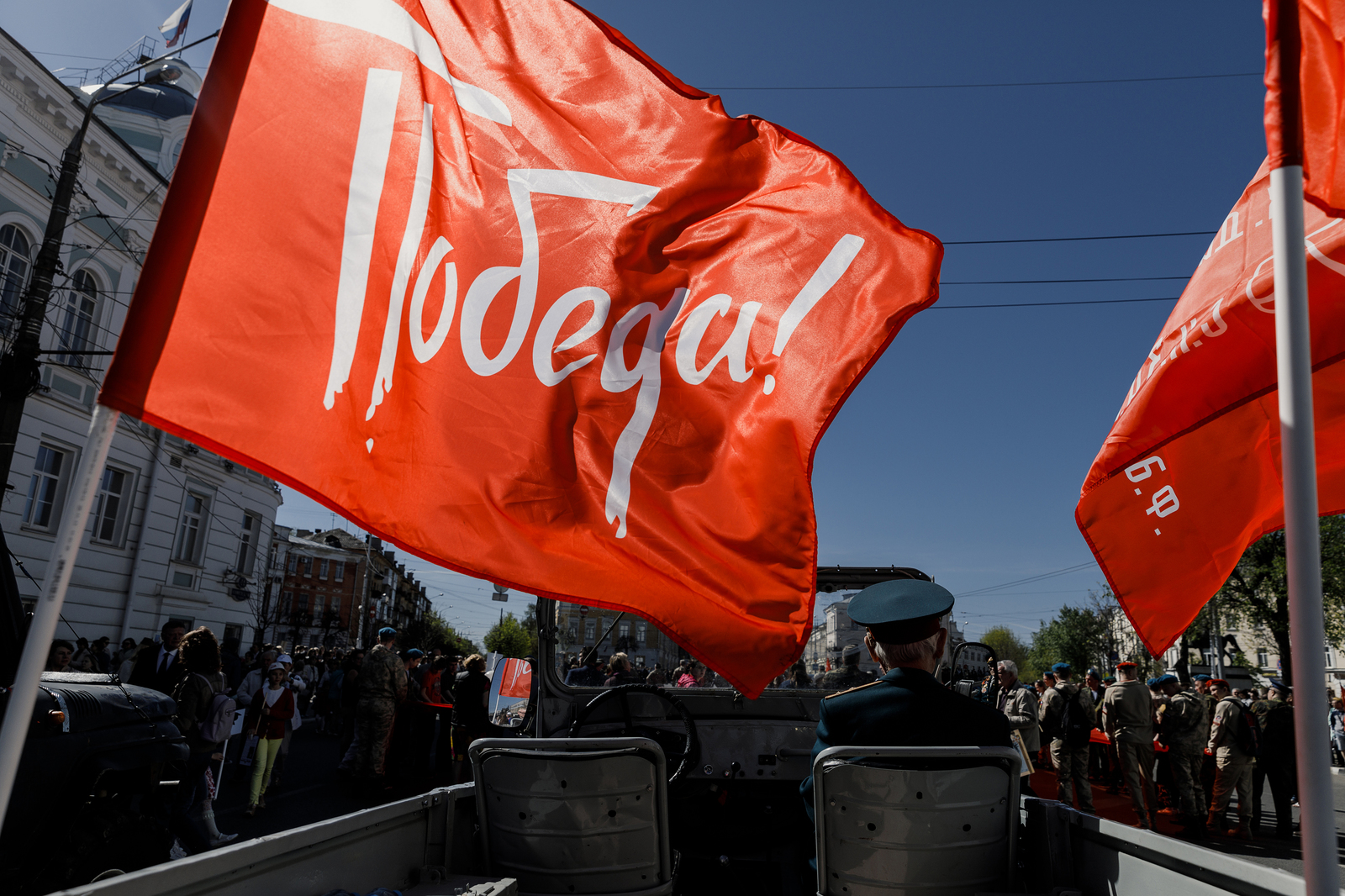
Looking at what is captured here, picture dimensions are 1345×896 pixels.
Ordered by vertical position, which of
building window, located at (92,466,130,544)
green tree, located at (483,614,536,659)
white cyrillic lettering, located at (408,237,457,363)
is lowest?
green tree, located at (483,614,536,659)

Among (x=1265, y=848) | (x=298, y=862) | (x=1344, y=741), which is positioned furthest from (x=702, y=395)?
(x=1344, y=741)

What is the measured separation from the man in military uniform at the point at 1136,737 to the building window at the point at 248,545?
25.1 metres

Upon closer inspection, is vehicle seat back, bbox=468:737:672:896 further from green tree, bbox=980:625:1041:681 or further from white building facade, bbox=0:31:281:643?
green tree, bbox=980:625:1041:681

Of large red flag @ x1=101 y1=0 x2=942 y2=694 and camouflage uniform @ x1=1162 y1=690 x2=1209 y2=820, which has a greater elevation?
large red flag @ x1=101 y1=0 x2=942 y2=694

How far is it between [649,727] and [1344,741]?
2380cm

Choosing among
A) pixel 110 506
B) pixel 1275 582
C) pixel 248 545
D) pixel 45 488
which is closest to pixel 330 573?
pixel 248 545

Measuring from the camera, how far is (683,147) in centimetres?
362

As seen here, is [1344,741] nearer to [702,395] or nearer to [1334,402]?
[1334,402]

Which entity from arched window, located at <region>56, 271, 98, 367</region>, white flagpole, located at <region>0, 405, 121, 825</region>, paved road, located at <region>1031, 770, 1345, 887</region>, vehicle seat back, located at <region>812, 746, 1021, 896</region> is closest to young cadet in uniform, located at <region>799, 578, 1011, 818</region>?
vehicle seat back, located at <region>812, 746, 1021, 896</region>

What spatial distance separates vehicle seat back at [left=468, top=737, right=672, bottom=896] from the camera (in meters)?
3.00

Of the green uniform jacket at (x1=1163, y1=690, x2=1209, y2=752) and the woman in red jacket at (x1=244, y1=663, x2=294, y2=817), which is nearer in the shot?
the woman in red jacket at (x1=244, y1=663, x2=294, y2=817)

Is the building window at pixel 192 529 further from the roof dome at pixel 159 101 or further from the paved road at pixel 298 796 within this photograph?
the roof dome at pixel 159 101

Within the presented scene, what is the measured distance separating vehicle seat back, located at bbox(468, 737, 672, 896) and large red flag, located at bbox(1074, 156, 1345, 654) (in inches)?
90.0

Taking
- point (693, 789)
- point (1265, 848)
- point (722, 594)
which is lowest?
point (1265, 848)
